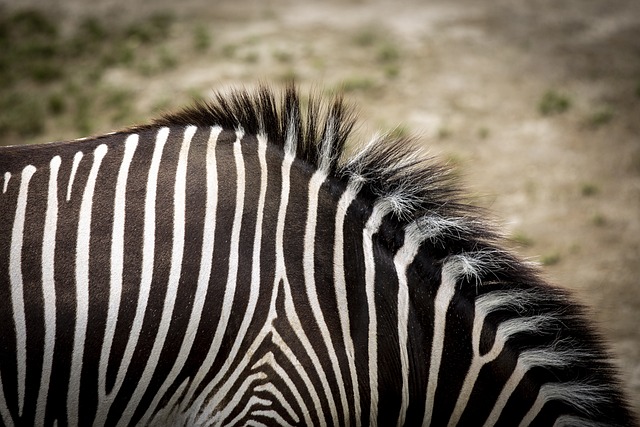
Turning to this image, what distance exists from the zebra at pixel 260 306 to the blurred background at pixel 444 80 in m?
2.60

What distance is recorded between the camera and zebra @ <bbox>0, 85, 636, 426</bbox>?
6.65ft

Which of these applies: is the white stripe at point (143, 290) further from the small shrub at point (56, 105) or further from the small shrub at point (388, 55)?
the small shrub at point (388, 55)

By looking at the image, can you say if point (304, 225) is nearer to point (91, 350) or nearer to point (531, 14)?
point (91, 350)

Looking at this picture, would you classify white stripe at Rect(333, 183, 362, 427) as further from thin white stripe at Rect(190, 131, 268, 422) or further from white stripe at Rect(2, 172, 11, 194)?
white stripe at Rect(2, 172, 11, 194)

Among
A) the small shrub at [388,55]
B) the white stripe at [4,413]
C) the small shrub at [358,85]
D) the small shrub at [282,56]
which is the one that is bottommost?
the white stripe at [4,413]

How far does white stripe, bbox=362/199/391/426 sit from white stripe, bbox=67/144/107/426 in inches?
35.9

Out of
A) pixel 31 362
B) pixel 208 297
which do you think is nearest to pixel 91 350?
pixel 31 362

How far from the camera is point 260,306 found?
205cm

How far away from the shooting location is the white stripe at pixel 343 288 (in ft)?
6.79

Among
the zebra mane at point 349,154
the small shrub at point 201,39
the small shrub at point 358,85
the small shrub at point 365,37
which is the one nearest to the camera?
the zebra mane at point 349,154

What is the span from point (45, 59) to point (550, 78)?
5849 mm

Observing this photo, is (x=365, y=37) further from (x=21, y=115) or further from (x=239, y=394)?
(x=239, y=394)

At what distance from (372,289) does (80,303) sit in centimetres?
95

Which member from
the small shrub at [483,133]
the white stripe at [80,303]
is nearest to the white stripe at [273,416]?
the white stripe at [80,303]
